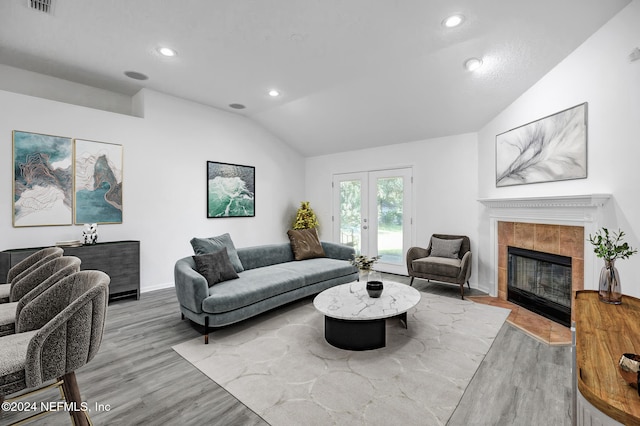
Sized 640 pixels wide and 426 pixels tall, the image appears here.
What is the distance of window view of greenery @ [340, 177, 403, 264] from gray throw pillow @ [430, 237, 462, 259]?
0.89m

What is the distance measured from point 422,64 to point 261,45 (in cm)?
194

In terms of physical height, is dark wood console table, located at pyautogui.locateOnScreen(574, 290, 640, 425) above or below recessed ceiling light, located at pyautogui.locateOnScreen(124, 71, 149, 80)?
below

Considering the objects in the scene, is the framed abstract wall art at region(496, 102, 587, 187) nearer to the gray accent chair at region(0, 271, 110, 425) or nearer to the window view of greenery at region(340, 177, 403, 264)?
the window view of greenery at region(340, 177, 403, 264)

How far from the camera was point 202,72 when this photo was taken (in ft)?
12.9

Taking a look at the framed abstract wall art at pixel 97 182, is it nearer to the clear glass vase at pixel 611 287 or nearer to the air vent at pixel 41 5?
the air vent at pixel 41 5

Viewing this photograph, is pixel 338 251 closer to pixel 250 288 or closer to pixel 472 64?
pixel 250 288

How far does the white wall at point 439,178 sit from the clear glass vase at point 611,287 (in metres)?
2.98

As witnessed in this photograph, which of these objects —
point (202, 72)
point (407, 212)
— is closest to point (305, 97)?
point (202, 72)

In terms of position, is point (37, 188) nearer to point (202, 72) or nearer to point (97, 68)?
point (97, 68)

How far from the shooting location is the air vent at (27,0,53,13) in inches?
103

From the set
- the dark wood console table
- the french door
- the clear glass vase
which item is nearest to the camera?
the dark wood console table

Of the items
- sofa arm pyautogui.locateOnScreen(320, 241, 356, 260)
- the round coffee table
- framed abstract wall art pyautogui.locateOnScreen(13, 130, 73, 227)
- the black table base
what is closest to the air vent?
framed abstract wall art pyautogui.locateOnScreen(13, 130, 73, 227)

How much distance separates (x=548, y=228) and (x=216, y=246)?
3978 mm

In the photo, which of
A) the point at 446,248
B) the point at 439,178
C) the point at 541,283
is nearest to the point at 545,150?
the point at 541,283
